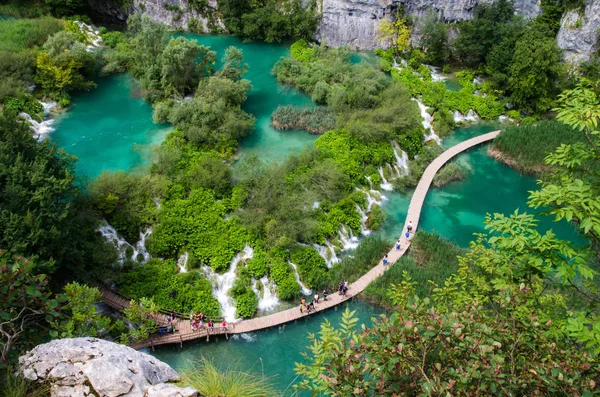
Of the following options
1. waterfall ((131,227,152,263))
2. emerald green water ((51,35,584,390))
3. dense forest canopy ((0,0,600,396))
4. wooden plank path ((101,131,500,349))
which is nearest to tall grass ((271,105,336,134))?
dense forest canopy ((0,0,600,396))

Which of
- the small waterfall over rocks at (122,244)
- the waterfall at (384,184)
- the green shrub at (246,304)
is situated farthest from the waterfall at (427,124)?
the small waterfall over rocks at (122,244)

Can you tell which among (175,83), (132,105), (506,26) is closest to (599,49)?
(506,26)

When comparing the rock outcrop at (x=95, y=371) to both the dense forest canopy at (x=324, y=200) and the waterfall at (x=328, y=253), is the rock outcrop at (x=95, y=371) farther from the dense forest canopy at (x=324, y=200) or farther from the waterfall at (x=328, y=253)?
the waterfall at (x=328, y=253)

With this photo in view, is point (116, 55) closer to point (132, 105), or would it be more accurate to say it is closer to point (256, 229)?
point (132, 105)

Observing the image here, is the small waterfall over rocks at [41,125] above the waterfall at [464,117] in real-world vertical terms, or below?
above

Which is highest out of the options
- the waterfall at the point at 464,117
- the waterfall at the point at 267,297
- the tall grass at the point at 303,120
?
the tall grass at the point at 303,120

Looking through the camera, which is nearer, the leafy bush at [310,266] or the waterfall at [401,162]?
the leafy bush at [310,266]

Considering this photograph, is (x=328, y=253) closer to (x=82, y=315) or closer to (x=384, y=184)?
(x=384, y=184)

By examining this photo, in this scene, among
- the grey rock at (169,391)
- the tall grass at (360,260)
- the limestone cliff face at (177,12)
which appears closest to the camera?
the grey rock at (169,391)
